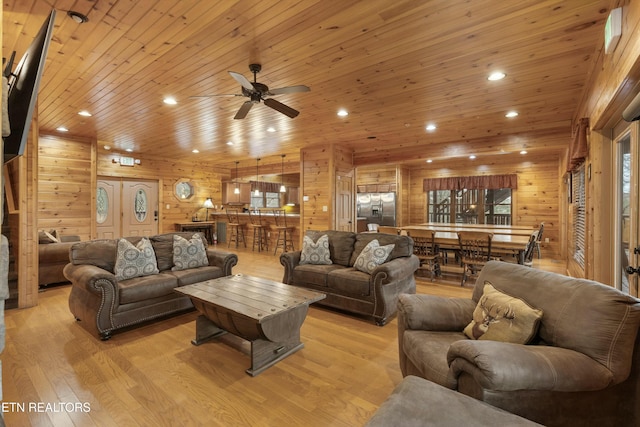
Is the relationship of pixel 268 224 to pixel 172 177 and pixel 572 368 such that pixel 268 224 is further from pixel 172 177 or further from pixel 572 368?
pixel 572 368

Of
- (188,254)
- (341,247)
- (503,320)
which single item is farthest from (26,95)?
(341,247)

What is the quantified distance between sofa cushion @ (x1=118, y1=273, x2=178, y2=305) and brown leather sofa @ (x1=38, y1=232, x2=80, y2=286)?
6.85 feet

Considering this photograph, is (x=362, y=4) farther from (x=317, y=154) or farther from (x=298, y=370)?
(x=317, y=154)

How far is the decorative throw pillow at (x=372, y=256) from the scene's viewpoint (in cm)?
373

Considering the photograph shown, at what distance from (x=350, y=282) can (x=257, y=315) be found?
1553 millimetres

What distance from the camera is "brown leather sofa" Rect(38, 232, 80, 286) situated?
452 centimetres

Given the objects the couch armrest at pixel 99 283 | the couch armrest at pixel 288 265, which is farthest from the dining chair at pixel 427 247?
the couch armrest at pixel 99 283

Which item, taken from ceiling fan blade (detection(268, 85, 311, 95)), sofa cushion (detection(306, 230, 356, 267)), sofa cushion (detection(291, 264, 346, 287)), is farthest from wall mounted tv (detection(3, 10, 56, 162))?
sofa cushion (detection(306, 230, 356, 267))

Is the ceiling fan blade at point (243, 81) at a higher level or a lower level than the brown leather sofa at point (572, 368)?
higher

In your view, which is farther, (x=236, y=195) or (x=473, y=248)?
(x=236, y=195)

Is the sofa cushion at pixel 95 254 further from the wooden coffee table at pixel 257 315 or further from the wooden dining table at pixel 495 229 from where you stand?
the wooden dining table at pixel 495 229

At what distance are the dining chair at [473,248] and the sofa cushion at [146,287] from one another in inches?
168

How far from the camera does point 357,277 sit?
142 inches

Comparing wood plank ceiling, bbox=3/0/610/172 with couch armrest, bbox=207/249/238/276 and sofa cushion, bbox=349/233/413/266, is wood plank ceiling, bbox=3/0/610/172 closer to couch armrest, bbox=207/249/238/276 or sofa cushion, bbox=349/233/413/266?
sofa cushion, bbox=349/233/413/266
